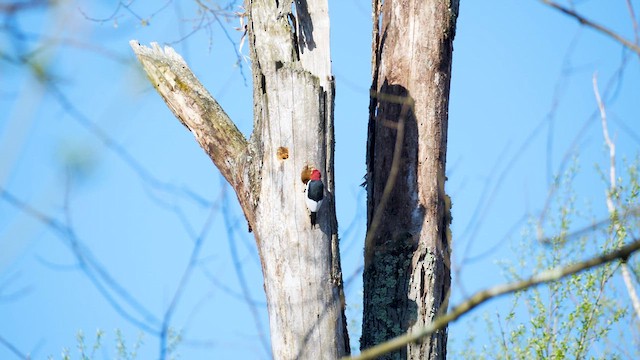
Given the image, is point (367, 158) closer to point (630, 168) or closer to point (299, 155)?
point (299, 155)

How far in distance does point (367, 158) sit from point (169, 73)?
40.8 inches

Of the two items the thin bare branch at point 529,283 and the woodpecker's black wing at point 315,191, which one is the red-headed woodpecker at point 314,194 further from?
the thin bare branch at point 529,283

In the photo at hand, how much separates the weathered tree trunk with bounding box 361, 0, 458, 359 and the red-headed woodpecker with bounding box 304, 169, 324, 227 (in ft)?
1.71

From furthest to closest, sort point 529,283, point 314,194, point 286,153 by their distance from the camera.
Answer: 1. point 286,153
2. point 314,194
3. point 529,283

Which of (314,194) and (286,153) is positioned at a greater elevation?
(286,153)

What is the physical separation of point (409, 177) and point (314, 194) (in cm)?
82

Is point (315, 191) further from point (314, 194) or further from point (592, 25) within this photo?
point (592, 25)

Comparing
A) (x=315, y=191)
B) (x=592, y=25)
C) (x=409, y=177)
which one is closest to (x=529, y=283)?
(x=592, y=25)

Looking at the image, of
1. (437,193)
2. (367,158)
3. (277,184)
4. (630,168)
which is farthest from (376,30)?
(630,168)

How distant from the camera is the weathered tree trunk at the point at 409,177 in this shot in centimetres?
363

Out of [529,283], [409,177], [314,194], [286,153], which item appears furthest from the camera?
[409,177]

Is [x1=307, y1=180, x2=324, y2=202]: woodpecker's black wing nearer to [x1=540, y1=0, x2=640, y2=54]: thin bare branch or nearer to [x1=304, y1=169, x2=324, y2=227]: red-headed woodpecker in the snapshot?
[x1=304, y1=169, x2=324, y2=227]: red-headed woodpecker

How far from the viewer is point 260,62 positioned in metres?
3.36

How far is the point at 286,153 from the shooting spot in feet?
10.7
